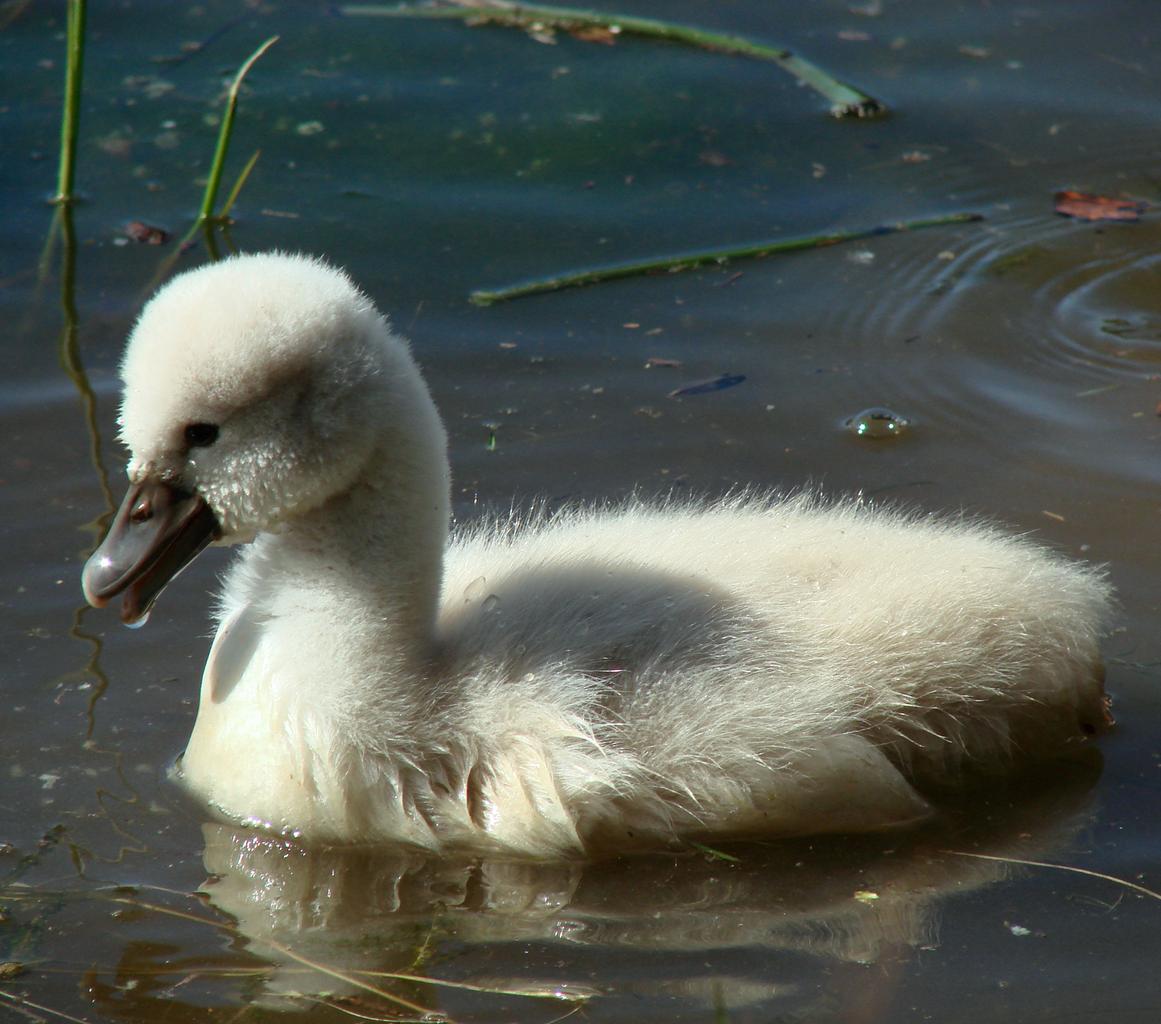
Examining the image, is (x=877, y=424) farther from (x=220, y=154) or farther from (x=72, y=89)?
(x=72, y=89)

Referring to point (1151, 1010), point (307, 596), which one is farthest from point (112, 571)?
point (1151, 1010)

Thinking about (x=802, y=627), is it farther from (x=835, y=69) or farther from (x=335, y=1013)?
(x=835, y=69)

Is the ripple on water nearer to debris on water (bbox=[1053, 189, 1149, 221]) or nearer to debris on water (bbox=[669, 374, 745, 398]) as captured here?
debris on water (bbox=[1053, 189, 1149, 221])

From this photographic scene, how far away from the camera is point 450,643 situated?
344 centimetres

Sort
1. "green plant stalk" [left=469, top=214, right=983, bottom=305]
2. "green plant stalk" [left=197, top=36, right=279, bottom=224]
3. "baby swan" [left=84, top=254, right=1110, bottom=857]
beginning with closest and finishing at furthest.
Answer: "baby swan" [left=84, top=254, right=1110, bottom=857]
"green plant stalk" [left=197, top=36, right=279, bottom=224]
"green plant stalk" [left=469, top=214, right=983, bottom=305]

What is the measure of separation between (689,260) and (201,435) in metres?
2.72

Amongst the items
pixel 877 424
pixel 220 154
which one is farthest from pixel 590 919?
pixel 220 154

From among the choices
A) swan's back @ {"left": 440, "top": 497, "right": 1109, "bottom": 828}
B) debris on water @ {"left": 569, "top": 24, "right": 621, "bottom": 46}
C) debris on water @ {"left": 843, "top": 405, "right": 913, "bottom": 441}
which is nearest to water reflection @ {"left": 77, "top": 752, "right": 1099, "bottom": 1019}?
swan's back @ {"left": 440, "top": 497, "right": 1109, "bottom": 828}

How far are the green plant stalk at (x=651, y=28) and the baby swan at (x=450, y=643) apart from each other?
3498mm

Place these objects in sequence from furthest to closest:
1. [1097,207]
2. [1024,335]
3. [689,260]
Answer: [1097,207]
[689,260]
[1024,335]

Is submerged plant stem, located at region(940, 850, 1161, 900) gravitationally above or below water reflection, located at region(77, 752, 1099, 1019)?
above

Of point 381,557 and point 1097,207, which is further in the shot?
point 1097,207

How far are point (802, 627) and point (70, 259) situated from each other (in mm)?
3323

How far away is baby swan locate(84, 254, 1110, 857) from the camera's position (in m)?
3.24
